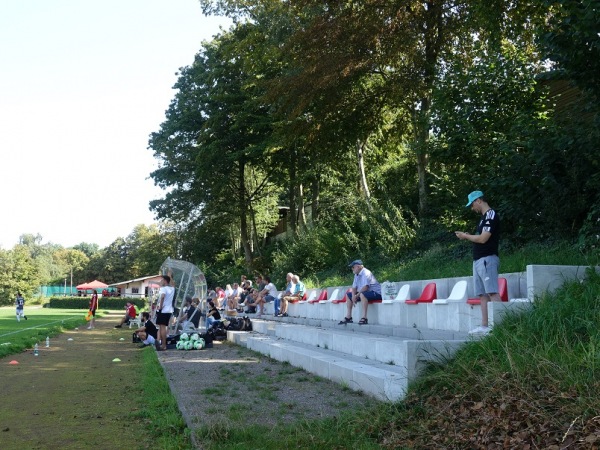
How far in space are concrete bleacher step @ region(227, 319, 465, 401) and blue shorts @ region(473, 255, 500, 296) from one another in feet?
3.81

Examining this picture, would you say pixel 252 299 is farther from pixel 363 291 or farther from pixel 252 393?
pixel 252 393

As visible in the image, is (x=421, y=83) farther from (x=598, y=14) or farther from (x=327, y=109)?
(x=598, y=14)

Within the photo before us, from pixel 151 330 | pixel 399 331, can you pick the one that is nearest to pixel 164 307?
pixel 151 330

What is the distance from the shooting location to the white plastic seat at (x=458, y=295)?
928 centimetres

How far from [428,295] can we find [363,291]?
195 cm

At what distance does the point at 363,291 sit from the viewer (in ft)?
40.7

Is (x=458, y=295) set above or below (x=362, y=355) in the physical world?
above

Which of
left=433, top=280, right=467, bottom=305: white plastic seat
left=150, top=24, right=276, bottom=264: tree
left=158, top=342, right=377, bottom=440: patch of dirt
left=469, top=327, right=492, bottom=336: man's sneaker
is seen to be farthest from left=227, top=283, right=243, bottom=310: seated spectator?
left=469, top=327, right=492, bottom=336: man's sneaker

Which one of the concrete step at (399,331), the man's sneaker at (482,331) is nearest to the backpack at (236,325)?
the concrete step at (399,331)

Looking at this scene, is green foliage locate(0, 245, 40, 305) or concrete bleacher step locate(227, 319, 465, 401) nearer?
concrete bleacher step locate(227, 319, 465, 401)

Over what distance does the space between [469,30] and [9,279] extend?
259ft

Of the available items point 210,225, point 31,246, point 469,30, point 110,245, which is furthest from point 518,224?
point 31,246

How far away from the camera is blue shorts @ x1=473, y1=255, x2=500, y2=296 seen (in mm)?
7562

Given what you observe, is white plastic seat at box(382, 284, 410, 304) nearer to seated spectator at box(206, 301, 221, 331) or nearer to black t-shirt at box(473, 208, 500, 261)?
black t-shirt at box(473, 208, 500, 261)
